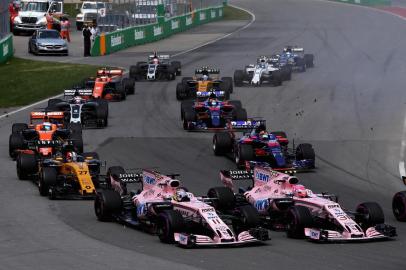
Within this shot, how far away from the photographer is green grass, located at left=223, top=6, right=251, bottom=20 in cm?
9962

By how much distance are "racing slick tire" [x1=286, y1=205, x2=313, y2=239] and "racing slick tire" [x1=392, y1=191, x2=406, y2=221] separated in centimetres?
301

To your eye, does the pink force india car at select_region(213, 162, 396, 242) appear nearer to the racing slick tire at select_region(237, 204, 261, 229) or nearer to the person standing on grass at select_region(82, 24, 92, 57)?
the racing slick tire at select_region(237, 204, 261, 229)

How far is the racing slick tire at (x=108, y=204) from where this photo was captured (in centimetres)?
2206

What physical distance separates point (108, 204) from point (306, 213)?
407 centimetres

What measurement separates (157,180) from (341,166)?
955 cm

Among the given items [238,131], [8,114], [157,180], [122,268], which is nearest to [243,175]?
[157,180]

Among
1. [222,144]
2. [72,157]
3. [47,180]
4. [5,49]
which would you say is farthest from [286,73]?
[47,180]

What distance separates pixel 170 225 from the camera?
19953 millimetres

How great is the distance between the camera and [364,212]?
2130 centimetres

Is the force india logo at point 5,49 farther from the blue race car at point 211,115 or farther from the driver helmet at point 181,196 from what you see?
the driver helmet at point 181,196

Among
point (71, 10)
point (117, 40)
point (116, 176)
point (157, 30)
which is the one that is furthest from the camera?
point (71, 10)

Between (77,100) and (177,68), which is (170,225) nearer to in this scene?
(77,100)

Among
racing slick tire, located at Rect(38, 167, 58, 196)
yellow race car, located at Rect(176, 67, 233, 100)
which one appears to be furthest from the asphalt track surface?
yellow race car, located at Rect(176, 67, 233, 100)

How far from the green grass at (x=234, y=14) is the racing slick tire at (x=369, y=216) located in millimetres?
→ 78929
